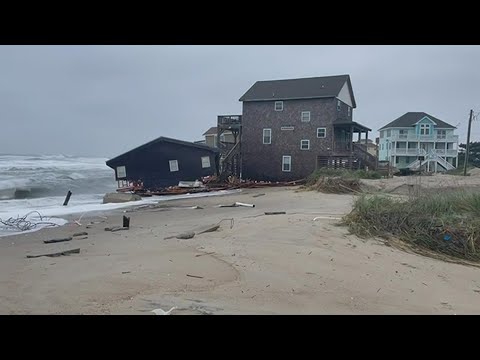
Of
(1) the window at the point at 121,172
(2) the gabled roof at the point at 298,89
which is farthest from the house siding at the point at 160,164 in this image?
(2) the gabled roof at the point at 298,89

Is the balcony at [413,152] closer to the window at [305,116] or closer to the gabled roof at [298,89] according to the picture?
the gabled roof at [298,89]

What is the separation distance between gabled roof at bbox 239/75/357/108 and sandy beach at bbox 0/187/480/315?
29176mm

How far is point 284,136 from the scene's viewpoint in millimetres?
36594

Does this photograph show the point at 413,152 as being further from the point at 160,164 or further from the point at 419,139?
the point at 160,164

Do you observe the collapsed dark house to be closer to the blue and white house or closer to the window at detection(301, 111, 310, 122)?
the window at detection(301, 111, 310, 122)

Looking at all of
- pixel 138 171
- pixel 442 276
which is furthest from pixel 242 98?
pixel 442 276

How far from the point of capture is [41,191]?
30172 millimetres

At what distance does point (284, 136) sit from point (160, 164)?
1262 centimetres

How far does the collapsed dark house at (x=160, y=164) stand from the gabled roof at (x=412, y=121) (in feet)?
132

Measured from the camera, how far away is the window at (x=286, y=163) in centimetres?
3619

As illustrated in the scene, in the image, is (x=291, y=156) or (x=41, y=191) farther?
(x=291, y=156)
